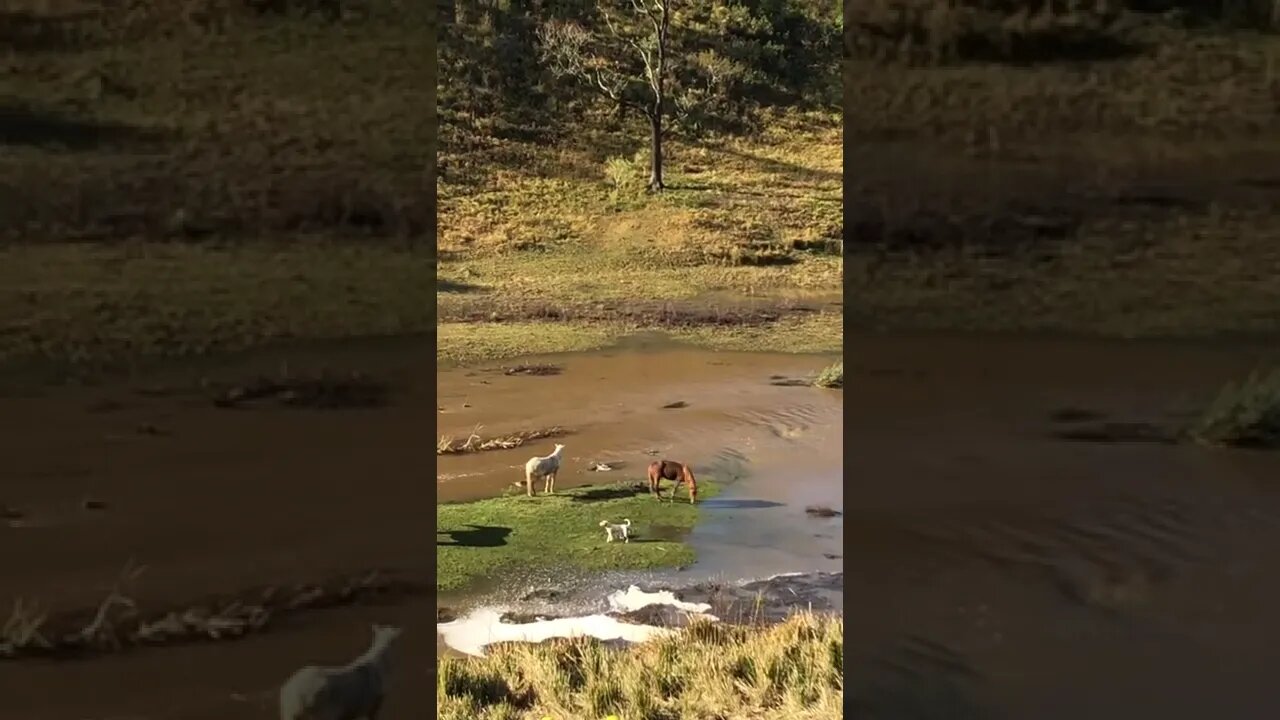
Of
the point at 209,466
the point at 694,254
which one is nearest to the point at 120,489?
the point at 209,466

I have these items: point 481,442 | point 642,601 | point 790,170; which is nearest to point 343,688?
point 642,601

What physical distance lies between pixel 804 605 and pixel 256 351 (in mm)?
1778

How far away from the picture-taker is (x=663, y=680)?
2.10 m

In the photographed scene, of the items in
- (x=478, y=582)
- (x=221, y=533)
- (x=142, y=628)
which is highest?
(x=221, y=533)

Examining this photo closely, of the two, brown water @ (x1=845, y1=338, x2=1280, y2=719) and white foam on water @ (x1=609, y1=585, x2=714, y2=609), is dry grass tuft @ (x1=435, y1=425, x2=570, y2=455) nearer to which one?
white foam on water @ (x1=609, y1=585, x2=714, y2=609)

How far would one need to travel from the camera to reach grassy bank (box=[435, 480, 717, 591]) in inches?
121

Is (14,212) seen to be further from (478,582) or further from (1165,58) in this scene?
(478,582)

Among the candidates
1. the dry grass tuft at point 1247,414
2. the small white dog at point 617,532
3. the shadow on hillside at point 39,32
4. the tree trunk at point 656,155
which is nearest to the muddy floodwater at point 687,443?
the small white dog at point 617,532

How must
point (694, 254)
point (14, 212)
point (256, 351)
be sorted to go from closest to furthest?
point (14, 212)
point (256, 351)
point (694, 254)

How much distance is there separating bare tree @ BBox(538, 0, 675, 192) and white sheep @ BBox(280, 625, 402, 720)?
3269 millimetres

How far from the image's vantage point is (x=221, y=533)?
1.42 meters

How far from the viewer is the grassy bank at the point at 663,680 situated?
1972 millimetres

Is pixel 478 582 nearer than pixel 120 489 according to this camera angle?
No

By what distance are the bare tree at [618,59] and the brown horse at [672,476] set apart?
1.64 metres
